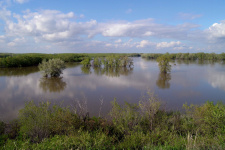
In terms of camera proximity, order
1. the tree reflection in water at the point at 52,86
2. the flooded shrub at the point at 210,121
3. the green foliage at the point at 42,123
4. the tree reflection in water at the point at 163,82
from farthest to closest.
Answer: the tree reflection in water at the point at 163,82 < the tree reflection in water at the point at 52,86 < the flooded shrub at the point at 210,121 < the green foliage at the point at 42,123

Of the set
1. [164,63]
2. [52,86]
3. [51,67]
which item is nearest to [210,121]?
[52,86]

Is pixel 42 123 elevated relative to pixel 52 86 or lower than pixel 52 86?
elevated

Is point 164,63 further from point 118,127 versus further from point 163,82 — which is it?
point 118,127

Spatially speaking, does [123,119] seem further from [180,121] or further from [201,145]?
[201,145]

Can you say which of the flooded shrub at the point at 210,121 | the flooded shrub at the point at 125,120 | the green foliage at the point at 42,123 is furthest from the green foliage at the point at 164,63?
the green foliage at the point at 42,123

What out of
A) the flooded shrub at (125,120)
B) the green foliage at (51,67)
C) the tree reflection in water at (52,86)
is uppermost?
the green foliage at (51,67)

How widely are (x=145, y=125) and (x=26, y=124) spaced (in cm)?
593

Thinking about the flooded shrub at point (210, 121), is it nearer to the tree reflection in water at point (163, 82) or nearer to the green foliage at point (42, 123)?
the green foliage at point (42, 123)

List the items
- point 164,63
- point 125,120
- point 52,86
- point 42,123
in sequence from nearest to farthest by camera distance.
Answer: point 42,123, point 125,120, point 52,86, point 164,63

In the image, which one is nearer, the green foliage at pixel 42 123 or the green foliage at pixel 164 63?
the green foliage at pixel 42 123

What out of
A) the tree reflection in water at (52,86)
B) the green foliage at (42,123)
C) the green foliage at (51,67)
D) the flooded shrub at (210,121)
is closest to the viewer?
the green foliage at (42,123)

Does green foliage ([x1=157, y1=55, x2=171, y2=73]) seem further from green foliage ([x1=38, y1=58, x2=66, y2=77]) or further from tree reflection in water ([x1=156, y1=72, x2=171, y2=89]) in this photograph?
green foliage ([x1=38, y1=58, x2=66, y2=77])

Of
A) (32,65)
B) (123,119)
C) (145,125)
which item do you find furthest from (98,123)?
(32,65)

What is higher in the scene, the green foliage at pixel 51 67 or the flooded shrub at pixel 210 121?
the green foliage at pixel 51 67
